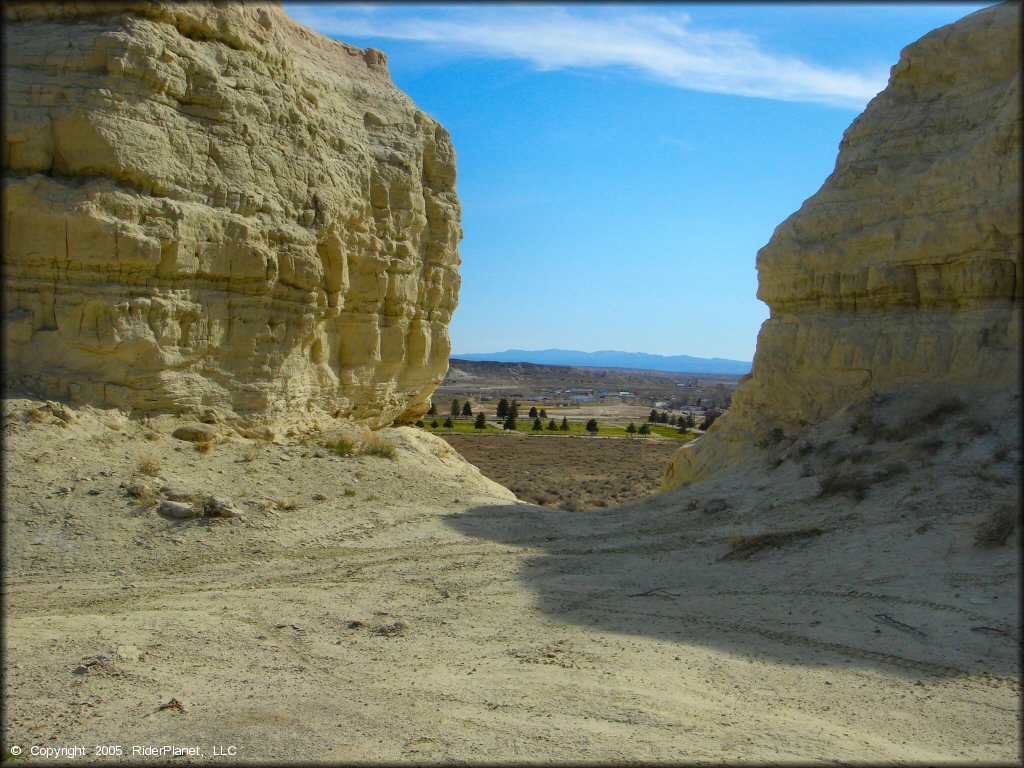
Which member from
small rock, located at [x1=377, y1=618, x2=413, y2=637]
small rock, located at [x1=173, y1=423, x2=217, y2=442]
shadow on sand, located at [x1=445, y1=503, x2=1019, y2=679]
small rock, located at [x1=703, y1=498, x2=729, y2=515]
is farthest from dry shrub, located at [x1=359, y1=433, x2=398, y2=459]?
small rock, located at [x1=377, y1=618, x2=413, y2=637]

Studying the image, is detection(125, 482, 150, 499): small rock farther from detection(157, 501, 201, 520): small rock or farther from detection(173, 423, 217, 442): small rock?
detection(173, 423, 217, 442): small rock

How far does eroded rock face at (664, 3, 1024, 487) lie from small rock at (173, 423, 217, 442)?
9.07 meters

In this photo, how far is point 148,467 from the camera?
1115 cm

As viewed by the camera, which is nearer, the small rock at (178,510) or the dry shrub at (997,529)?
the dry shrub at (997,529)

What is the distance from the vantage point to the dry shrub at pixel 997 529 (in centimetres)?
818

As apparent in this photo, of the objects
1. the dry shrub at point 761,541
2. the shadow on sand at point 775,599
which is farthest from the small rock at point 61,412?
the dry shrub at point 761,541

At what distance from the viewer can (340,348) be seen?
1736 centimetres

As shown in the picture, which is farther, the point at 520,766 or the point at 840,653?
the point at 840,653

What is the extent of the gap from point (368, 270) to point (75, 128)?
22.2ft

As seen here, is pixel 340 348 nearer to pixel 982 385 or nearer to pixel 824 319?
pixel 824 319

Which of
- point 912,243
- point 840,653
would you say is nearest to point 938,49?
point 912,243

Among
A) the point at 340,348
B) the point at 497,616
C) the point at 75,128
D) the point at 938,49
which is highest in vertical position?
the point at 938,49

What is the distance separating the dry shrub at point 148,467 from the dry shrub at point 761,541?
306 inches

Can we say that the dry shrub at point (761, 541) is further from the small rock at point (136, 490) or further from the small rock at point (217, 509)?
the small rock at point (136, 490)
